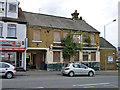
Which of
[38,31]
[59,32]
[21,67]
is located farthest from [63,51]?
[21,67]

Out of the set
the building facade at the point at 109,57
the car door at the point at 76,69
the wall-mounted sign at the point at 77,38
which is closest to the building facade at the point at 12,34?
the car door at the point at 76,69

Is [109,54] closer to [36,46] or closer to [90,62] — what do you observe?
[90,62]

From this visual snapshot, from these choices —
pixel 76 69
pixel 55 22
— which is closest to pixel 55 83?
pixel 76 69

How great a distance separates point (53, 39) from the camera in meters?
23.6

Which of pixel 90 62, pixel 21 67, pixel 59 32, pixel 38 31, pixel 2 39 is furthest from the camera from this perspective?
pixel 90 62

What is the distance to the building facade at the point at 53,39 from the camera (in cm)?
2259

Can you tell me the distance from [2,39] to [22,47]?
2613mm

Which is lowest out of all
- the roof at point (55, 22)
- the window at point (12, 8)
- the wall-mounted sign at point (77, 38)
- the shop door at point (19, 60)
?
the shop door at point (19, 60)

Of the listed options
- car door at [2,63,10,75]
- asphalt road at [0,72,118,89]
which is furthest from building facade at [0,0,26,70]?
asphalt road at [0,72,118,89]

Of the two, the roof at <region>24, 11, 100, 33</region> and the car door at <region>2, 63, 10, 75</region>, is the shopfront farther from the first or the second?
the car door at <region>2, 63, 10, 75</region>

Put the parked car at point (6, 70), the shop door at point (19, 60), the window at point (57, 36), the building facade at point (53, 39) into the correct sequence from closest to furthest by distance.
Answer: the parked car at point (6, 70) → the shop door at point (19, 60) → the building facade at point (53, 39) → the window at point (57, 36)

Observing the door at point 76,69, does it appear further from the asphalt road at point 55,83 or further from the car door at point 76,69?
the asphalt road at point 55,83

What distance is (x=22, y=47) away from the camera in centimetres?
2100

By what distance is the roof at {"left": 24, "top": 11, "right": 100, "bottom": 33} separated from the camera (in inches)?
928
